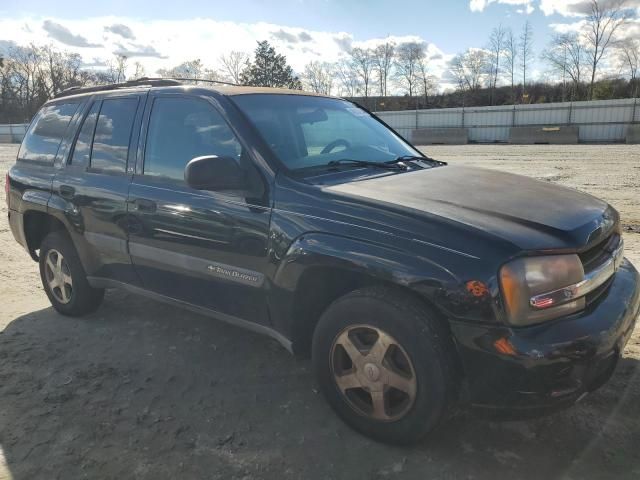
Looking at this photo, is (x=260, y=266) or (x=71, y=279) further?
(x=71, y=279)

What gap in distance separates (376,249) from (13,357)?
292 centimetres

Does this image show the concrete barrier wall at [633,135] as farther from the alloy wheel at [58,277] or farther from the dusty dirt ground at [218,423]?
the alloy wheel at [58,277]

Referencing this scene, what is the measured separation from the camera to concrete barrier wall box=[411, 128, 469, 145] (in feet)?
112

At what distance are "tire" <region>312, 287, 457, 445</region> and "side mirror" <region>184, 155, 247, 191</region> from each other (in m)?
0.88

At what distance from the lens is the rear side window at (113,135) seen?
12.1 feet

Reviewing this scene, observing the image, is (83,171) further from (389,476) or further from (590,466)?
(590,466)

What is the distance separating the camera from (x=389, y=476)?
7.91 feet

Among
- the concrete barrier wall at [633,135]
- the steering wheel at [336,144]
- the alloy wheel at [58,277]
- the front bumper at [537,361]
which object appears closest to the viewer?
the front bumper at [537,361]

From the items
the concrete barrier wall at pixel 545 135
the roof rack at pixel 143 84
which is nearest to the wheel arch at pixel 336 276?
the roof rack at pixel 143 84

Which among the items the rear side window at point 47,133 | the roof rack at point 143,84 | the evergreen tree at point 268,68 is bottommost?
the rear side window at point 47,133

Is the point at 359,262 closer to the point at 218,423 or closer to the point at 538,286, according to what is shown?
the point at 538,286

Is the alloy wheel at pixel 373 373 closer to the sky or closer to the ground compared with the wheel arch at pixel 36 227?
closer to the ground

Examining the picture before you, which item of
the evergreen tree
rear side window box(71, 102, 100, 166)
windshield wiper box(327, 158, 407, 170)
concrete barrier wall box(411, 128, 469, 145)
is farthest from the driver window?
the evergreen tree

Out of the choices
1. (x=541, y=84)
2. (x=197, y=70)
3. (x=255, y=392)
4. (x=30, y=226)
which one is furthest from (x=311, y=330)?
(x=197, y=70)
